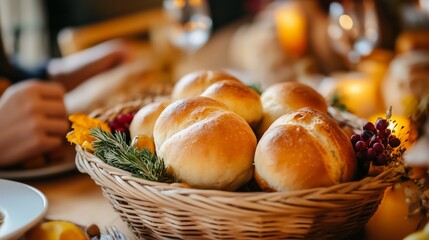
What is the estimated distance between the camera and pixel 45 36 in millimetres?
2867

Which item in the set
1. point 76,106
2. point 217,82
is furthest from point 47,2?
point 217,82

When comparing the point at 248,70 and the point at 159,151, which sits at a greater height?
the point at 159,151

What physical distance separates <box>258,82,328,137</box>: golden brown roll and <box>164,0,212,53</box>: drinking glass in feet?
2.31

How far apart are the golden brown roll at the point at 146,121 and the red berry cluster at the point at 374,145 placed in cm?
27

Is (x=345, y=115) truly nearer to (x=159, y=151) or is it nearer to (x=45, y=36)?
(x=159, y=151)

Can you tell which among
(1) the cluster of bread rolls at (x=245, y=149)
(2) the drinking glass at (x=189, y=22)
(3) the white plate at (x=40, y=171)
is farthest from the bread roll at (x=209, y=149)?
(2) the drinking glass at (x=189, y=22)

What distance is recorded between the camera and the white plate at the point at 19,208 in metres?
0.55

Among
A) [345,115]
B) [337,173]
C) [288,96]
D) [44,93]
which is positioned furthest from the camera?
[44,93]

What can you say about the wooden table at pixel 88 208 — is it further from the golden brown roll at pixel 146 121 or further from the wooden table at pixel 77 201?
the golden brown roll at pixel 146 121

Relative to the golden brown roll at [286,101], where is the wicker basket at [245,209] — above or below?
below

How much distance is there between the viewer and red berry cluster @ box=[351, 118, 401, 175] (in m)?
0.60

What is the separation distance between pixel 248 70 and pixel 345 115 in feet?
4.22

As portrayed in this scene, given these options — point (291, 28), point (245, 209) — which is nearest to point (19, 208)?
point (245, 209)

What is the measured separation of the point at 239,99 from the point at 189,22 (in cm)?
76
